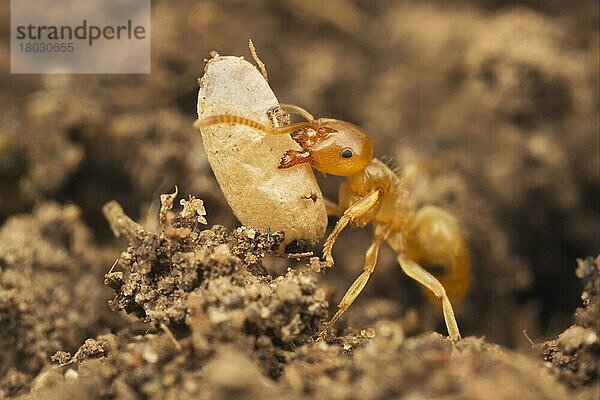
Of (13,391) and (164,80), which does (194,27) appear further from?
(13,391)

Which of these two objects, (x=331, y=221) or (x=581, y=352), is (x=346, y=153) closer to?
(x=331, y=221)

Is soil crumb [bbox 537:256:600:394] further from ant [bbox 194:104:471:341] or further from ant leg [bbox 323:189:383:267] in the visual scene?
ant leg [bbox 323:189:383:267]

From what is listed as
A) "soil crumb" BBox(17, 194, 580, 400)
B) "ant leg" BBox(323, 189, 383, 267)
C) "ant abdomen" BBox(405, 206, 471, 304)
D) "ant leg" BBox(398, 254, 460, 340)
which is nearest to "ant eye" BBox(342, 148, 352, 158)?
"ant leg" BBox(323, 189, 383, 267)

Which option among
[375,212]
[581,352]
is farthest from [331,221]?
[581,352]

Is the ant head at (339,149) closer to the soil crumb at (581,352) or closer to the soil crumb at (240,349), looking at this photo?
the soil crumb at (240,349)

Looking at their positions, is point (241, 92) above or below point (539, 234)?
above

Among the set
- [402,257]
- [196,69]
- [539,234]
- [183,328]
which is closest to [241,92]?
[183,328]

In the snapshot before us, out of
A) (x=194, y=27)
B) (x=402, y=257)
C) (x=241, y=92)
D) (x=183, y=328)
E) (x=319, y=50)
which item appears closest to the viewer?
(x=183, y=328)
